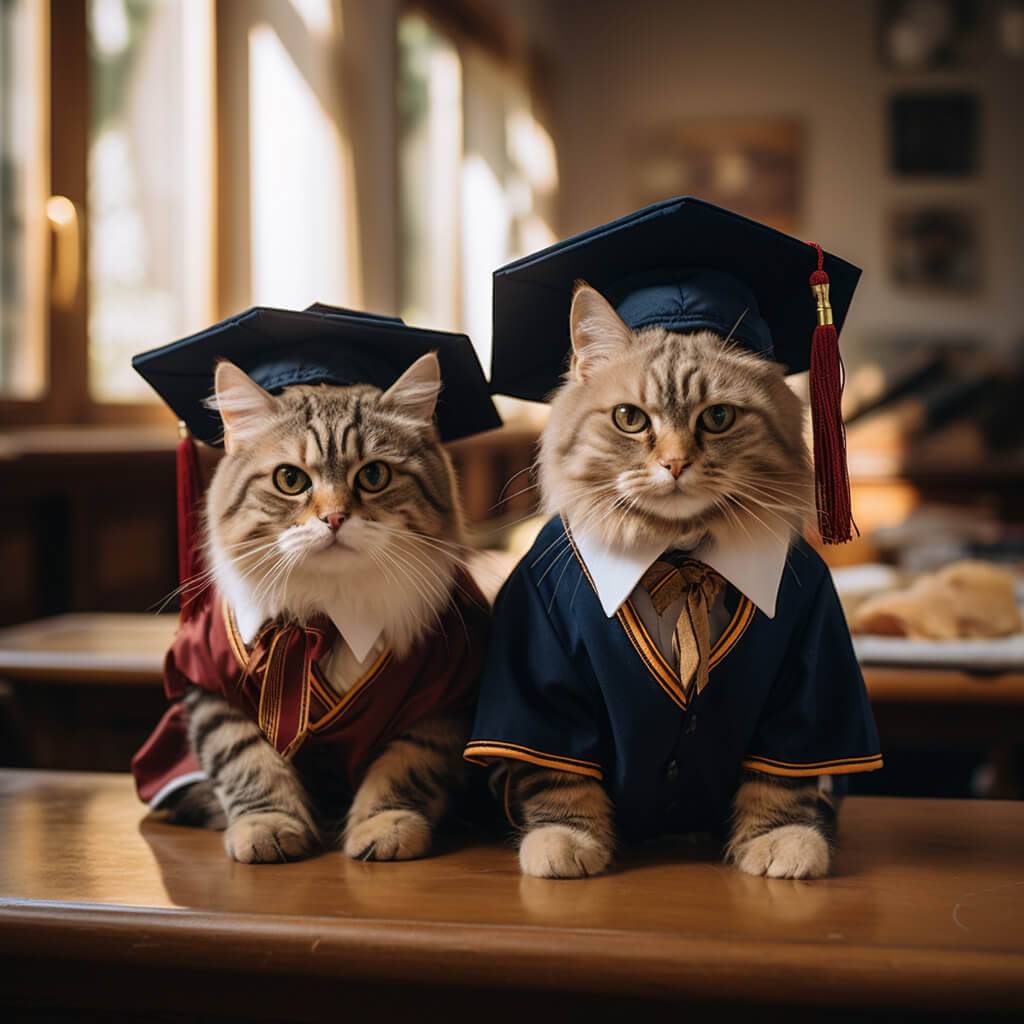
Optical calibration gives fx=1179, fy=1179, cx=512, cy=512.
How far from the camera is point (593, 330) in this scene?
958mm

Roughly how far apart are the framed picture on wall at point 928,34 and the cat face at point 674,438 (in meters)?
6.73

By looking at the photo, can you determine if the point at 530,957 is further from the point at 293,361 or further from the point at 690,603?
the point at 293,361

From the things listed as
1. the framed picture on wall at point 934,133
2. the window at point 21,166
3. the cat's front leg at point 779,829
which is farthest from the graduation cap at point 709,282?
the framed picture on wall at point 934,133

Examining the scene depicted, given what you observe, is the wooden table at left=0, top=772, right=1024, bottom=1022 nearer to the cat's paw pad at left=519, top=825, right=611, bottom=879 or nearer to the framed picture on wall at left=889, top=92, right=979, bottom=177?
the cat's paw pad at left=519, top=825, right=611, bottom=879

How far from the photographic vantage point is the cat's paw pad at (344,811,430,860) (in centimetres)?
95

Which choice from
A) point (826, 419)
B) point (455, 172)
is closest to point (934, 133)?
point (455, 172)

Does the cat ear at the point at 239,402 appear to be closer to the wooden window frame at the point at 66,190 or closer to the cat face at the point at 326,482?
the cat face at the point at 326,482

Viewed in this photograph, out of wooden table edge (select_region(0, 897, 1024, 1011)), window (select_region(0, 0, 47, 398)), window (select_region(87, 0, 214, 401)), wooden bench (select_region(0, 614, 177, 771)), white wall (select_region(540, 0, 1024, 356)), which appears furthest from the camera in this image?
white wall (select_region(540, 0, 1024, 356))

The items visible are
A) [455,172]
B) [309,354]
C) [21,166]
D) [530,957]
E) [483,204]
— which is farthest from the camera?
[483,204]

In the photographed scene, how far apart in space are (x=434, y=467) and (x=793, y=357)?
340mm

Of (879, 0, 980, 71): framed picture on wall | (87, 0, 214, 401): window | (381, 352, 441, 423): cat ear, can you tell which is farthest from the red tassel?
(879, 0, 980, 71): framed picture on wall

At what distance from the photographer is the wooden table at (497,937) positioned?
78 cm

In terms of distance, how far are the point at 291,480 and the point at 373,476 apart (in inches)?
2.6

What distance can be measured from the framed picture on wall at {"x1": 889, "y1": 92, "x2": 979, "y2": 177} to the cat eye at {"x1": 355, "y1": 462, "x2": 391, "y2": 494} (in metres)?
6.69
